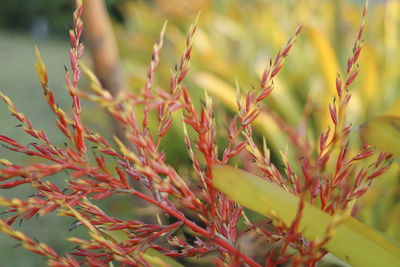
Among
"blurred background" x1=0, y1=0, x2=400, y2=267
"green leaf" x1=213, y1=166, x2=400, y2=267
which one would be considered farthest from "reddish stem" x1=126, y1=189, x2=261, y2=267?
"blurred background" x1=0, y1=0, x2=400, y2=267

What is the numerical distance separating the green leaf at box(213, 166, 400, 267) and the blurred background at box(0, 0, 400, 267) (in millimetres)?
113

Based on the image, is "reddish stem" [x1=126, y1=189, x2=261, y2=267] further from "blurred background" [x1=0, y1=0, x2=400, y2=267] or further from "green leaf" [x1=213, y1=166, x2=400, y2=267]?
"blurred background" [x1=0, y1=0, x2=400, y2=267]

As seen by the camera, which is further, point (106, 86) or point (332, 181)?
point (106, 86)

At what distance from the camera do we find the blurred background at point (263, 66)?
1851mm

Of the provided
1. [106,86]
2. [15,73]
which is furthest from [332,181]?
[15,73]

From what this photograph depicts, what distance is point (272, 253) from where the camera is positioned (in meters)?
0.47

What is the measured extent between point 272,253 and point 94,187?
0.55 ft

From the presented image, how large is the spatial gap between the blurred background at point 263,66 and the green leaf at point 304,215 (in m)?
0.11

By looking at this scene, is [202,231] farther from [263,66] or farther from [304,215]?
[263,66]

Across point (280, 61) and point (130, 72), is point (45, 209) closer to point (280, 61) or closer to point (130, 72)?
point (280, 61)

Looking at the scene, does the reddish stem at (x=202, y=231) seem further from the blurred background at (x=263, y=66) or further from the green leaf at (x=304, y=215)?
the blurred background at (x=263, y=66)

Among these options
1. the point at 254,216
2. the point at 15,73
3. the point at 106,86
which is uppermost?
the point at 106,86

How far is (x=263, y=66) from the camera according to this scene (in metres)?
2.10

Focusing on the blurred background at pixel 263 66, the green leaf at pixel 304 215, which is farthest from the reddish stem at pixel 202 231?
the blurred background at pixel 263 66
